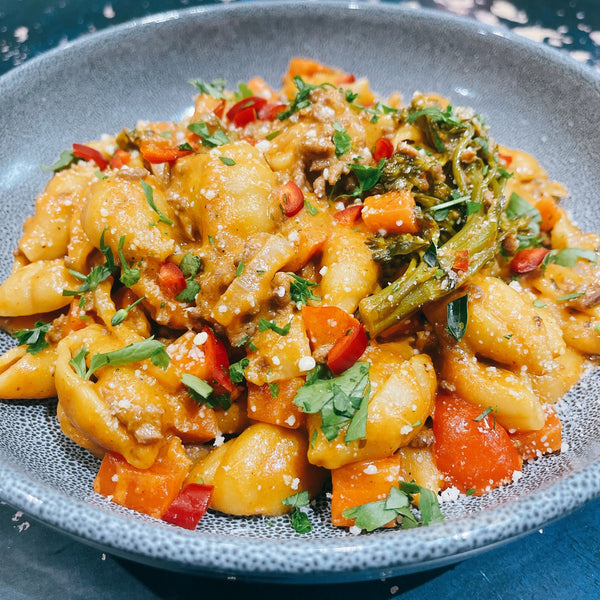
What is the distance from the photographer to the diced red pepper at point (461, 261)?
232cm

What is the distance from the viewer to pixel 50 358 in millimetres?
2498

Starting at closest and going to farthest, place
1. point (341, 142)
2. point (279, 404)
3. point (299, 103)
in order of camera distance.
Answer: point (279, 404), point (341, 142), point (299, 103)

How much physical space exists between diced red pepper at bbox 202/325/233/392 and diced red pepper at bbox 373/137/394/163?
45.1 inches

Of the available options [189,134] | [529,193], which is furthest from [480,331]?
[189,134]

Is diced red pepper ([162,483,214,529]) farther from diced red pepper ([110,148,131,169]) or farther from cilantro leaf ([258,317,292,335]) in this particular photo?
diced red pepper ([110,148,131,169])

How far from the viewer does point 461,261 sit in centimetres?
233

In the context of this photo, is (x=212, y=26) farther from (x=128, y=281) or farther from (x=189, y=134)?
(x=128, y=281)

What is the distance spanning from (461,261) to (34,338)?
1852 millimetres

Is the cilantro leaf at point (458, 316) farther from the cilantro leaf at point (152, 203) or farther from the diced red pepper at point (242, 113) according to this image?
the diced red pepper at point (242, 113)

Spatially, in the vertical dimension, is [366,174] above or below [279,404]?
above

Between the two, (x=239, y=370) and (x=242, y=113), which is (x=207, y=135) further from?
(x=239, y=370)

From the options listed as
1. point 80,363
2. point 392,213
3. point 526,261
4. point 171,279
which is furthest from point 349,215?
point 80,363

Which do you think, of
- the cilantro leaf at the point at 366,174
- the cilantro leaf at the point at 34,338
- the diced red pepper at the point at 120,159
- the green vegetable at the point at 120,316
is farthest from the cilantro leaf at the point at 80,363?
the cilantro leaf at the point at 366,174

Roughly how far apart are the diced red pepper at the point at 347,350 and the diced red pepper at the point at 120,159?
5.09ft
